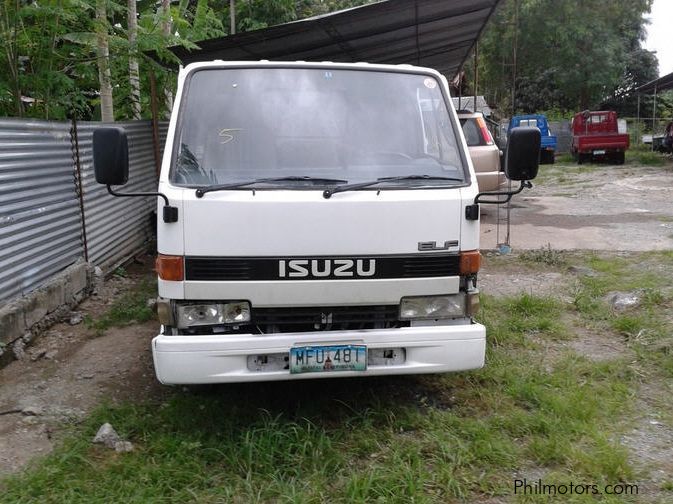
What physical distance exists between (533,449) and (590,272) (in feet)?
13.7

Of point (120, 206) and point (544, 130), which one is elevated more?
point (544, 130)

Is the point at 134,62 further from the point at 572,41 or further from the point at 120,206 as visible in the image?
the point at 572,41

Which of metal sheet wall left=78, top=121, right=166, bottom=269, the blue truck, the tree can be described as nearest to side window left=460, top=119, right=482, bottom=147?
metal sheet wall left=78, top=121, right=166, bottom=269

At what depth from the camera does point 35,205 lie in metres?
5.54

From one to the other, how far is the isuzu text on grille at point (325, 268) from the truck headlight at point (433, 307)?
1.00ft

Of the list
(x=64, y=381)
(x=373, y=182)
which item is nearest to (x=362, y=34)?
(x=373, y=182)

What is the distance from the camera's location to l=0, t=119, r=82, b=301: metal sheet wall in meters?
5.04

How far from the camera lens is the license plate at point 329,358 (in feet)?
11.3

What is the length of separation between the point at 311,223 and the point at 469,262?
91cm

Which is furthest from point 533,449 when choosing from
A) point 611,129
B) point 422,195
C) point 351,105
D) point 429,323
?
point 611,129

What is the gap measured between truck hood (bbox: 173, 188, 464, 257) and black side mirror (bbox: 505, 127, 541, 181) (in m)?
0.52

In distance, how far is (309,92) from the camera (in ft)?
13.3

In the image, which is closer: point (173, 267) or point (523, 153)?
point (173, 267)

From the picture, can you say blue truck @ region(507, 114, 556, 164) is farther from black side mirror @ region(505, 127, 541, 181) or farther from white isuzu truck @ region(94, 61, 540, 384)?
white isuzu truck @ region(94, 61, 540, 384)
